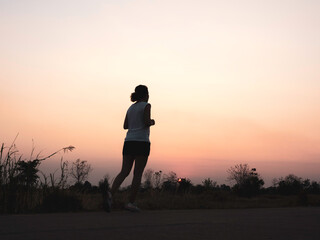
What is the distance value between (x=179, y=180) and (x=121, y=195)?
2.35 meters

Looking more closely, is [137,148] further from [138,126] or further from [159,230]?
[159,230]

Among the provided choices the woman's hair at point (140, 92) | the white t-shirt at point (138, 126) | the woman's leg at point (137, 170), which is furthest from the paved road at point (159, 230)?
the woman's hair at point (140, 92)

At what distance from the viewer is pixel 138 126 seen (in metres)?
6.95

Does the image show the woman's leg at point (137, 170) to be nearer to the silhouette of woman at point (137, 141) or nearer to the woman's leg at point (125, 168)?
the silhouette of woman at point (137, 141)

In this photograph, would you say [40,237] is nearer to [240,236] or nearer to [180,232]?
[180,232]

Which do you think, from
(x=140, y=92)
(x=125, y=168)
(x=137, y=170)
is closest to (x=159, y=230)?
(x=137, y=170)

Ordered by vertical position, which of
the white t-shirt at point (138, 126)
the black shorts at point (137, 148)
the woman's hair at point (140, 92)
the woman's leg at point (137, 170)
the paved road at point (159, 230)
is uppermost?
the woman's hair at point (140, 92)

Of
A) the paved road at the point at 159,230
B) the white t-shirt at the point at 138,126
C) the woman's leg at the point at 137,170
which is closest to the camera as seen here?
the paved road at the point at 159,230

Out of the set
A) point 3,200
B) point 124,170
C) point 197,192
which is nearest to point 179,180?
point 197,192

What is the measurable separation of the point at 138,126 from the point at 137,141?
26 centimetres

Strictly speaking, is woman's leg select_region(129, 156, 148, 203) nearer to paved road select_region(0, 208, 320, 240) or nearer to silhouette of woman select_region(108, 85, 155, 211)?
silhouette of woman select_region(108, 85, 155, 211)

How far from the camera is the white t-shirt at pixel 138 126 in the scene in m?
6.91

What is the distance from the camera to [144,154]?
22.5ft

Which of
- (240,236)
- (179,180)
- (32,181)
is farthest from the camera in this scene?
(179,180)
